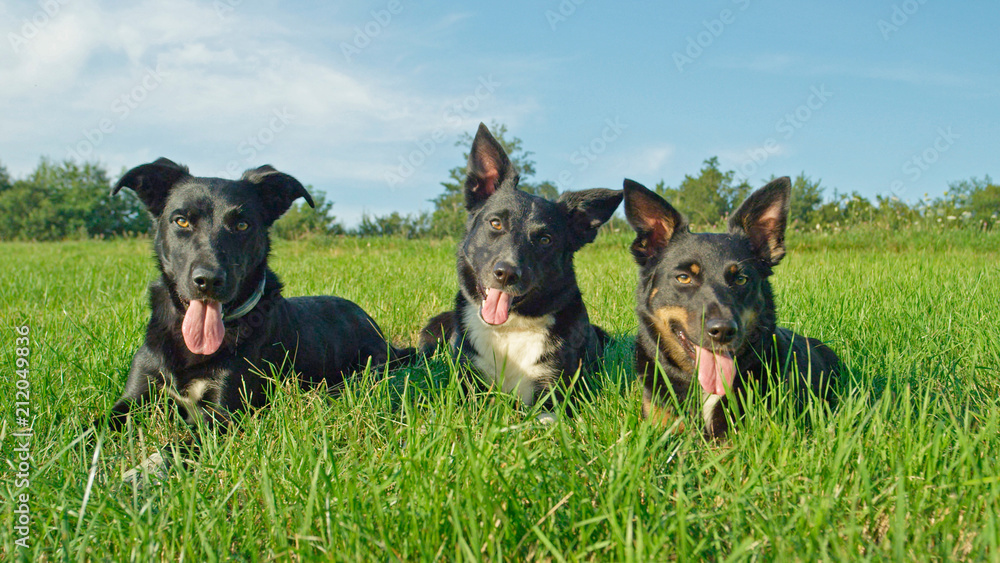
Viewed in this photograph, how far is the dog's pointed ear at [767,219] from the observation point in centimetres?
324

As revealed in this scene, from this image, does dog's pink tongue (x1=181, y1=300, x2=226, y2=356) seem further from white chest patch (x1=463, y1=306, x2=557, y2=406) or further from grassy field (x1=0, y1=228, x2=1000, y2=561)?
white chest patch (x1=463, y1=306, x2=557, y2=406)

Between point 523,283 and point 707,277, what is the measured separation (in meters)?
1.06

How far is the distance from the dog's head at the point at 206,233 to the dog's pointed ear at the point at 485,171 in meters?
1.14

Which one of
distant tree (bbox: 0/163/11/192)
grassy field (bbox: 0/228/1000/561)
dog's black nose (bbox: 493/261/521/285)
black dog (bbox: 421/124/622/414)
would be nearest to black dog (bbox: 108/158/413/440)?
grassy field (bbox: 0/228/1000/561)

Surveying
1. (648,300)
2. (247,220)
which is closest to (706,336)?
(648,300)

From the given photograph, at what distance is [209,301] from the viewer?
10.0 ft

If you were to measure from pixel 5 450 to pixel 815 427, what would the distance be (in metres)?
3.30

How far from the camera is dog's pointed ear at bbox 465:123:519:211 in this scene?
4043mm

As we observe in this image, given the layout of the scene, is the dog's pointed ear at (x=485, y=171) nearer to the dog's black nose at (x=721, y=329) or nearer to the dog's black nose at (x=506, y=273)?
the dog's black nose at (x=506, y=273)

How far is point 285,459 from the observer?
231 centimetres

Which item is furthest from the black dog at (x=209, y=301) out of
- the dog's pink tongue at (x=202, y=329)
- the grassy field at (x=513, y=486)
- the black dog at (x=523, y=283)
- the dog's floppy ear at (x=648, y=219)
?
the dog's floppy ear at (x=648, y=219)

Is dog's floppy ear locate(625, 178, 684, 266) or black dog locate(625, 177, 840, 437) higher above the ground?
dog's floppy ear locate(625, 178, 684, 266)

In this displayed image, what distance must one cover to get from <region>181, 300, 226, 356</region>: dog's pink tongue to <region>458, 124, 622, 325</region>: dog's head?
149cm

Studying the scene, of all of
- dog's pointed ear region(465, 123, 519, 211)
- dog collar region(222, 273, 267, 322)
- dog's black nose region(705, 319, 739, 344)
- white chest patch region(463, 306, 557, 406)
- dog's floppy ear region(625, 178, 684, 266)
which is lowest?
white chest patch region(463, 306, 557, 406)
